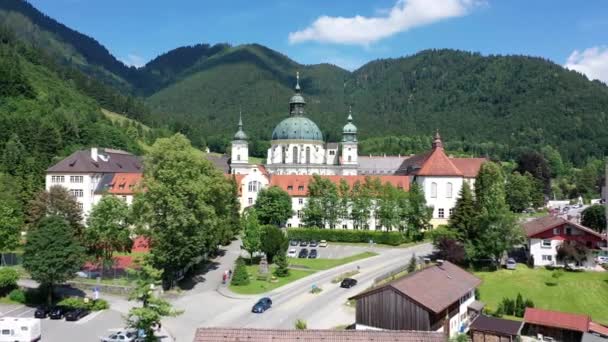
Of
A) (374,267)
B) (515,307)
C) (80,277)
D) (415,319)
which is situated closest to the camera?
(415,319)

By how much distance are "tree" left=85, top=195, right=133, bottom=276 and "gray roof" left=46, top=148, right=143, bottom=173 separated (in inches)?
1202

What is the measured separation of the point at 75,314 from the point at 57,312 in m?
1.74

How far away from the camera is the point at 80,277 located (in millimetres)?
54062

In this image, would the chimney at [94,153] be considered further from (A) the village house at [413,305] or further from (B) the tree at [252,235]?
(A) the village house at [413,305]

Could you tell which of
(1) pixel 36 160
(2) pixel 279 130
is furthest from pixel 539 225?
(1) pixel 36 160

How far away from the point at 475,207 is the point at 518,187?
47220 mm

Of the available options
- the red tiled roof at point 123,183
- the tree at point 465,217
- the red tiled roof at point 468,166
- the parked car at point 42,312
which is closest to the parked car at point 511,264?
the tree at point 465,217

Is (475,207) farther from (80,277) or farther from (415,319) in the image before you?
(80,277)

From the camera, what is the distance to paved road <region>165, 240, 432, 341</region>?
42.1 metres

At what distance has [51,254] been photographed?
152ft

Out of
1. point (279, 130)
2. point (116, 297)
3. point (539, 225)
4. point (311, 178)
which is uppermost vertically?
point (279, 130)

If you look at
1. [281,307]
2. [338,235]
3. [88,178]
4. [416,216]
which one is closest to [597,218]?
[416,216]

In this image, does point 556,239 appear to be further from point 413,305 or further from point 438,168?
point 413,305

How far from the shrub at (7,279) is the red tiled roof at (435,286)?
32.8 m
